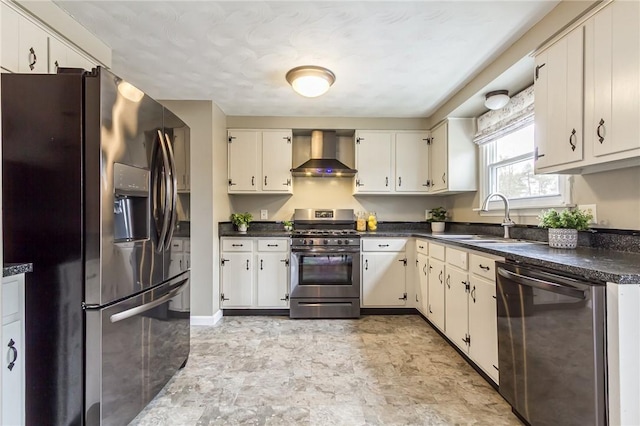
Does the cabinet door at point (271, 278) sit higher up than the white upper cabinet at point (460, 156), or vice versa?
the white upper cabinet at point (460, 156)

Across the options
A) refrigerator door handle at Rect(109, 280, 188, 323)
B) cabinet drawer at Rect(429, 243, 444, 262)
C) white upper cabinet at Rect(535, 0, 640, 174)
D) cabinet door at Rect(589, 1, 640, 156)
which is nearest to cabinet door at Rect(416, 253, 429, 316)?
cabinet drawer at Rect(429, 243, 444, 262)

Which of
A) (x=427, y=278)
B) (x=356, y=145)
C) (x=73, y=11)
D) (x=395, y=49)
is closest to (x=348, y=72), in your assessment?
(x=395, y=49)

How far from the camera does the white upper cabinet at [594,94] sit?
1.44 meters

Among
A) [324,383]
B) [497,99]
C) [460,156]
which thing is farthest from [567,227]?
[324,383]

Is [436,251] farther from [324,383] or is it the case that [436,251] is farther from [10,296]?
[10,296]

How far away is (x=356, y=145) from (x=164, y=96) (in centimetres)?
214

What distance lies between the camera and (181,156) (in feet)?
7.38

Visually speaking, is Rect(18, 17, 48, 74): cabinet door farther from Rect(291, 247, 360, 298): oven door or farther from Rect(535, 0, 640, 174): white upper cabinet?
Rect(535, 0, 640, 174): white upper cabinet

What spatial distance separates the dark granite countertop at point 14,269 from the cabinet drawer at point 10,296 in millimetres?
48

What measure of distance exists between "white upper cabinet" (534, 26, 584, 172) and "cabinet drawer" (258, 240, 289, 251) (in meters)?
2.44

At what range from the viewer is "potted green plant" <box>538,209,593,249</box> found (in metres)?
1.95

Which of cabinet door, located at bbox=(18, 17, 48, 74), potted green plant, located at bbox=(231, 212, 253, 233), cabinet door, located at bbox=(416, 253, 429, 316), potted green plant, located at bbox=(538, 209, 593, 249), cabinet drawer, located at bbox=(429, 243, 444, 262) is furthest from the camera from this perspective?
potted green plant, located at bbox=(231, 212, 253, 233)

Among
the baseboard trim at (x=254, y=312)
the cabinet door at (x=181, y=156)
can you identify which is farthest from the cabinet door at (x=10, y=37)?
the baseboard trim at (x=254, y=312)

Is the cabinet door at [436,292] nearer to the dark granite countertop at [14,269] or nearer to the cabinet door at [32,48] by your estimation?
the dark granite countertop at [14,269]
